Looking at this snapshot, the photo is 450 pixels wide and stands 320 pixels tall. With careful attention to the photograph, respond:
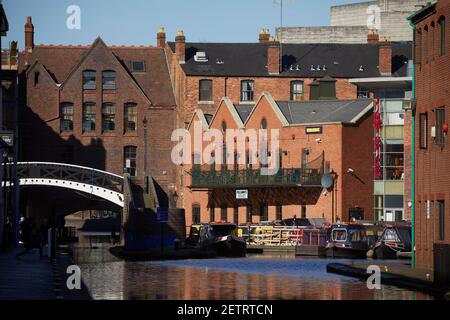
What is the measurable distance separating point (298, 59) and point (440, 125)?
70482mm

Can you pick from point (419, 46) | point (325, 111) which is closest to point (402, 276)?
point (419, 46)

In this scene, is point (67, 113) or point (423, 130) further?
point (67, 113)

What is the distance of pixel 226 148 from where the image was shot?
104750 mm

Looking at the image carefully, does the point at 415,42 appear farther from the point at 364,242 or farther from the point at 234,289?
the point at 364,242

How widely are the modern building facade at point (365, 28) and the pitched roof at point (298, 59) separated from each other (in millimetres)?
11617

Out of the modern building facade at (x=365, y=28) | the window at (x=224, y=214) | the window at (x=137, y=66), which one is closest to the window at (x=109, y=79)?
the window at (x=137, y=66)

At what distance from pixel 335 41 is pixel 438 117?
89.7m

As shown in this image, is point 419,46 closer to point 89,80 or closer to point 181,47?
point 181,47

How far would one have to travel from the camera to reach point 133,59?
125000 millimetres

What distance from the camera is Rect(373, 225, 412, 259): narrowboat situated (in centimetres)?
6831

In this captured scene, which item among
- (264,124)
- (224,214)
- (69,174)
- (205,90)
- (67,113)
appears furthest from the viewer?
(67,113)

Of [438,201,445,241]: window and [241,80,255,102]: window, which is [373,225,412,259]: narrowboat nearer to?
[438,201,445,241]: window

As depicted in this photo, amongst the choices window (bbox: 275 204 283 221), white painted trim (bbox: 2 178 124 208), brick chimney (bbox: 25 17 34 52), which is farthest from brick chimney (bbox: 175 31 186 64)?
window (bbox: 275 204 283 221)

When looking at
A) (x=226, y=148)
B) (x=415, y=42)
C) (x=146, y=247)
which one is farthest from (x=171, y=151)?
(x=415, y=42)
